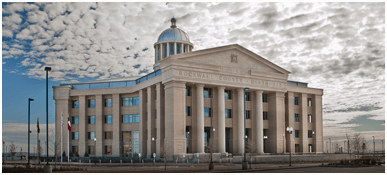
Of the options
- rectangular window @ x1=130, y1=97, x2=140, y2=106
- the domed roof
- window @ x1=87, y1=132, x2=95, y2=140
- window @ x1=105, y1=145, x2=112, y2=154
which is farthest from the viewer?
the domed roof

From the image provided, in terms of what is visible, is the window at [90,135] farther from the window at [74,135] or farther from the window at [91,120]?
the window at [74,135]

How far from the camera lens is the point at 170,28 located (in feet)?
285

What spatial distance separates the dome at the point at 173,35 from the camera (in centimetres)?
8500

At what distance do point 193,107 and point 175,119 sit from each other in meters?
5.71

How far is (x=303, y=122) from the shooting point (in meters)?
79.6

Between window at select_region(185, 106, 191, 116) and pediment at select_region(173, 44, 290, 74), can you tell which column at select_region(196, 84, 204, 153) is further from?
pediment at select_region(173, 44, 290, 74)

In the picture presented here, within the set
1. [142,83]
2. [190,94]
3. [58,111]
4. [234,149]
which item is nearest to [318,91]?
[234,149]

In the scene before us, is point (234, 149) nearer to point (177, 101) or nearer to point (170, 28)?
point (177, 101)

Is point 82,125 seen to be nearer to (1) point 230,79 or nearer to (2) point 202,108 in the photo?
(2) point 202,108

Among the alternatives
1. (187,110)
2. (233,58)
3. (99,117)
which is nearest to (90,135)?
(99,117)

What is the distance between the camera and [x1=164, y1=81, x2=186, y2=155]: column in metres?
60.4

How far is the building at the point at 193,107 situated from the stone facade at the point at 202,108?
15cm

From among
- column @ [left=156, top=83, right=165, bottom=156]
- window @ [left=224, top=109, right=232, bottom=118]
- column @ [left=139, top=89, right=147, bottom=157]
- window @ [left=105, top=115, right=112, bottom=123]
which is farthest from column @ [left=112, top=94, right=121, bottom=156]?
window @ [left=224, top=109, right=232, bottom=118]

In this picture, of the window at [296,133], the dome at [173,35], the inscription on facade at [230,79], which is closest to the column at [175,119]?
the inscription on facade at [230,79]
